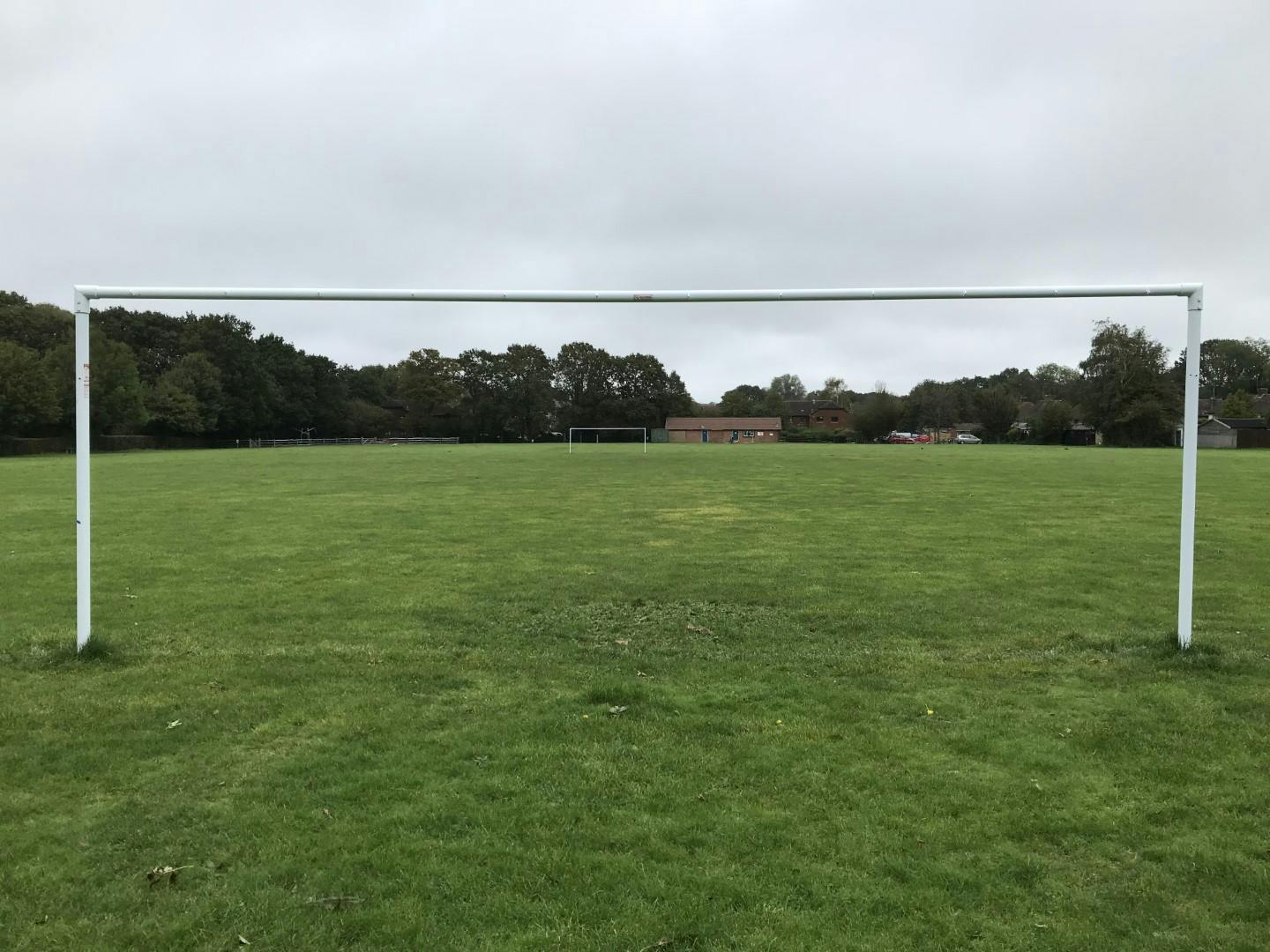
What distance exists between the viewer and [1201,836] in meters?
3.77

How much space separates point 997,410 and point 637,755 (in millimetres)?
116916

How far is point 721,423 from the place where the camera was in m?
111

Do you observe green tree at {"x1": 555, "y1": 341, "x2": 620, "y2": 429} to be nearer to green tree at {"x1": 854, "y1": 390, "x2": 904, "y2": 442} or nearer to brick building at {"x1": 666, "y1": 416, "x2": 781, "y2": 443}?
brick building at {"x1": 666, "y1": 416, "x2": 781, "y2": 443}

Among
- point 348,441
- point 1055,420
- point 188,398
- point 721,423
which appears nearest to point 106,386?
point 188,398

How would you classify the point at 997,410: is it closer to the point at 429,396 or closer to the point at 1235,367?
the point at 1235,367

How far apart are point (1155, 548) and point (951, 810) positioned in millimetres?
10829

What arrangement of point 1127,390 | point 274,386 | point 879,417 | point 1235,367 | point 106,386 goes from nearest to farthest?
1. point 106,386
2. point 1127,390
3. point 274,386
4. point 879,417
5. point 1235,367

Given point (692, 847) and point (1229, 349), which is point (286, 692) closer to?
point (692, 847)

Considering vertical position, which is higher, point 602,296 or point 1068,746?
point 602,296

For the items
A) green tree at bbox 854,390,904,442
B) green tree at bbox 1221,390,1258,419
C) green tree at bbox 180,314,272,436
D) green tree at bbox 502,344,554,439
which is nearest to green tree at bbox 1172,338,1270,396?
green tree at bbox 1221,390,1258,419

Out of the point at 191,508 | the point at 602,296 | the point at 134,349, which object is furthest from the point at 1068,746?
the point at 134,349

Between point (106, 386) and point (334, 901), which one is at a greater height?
point (106, 386)

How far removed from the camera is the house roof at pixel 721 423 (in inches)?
4318

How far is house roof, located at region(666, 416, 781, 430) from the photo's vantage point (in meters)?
110
